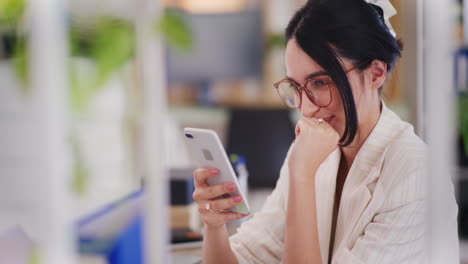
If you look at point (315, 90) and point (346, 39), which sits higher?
point (346, 39)

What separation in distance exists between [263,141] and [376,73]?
7.54ft

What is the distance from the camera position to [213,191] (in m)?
1.16

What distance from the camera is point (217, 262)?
4.10 ft

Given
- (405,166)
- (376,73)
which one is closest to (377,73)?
(376,73)

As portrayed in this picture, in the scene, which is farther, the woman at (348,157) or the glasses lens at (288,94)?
the glasses lens at (288,94)

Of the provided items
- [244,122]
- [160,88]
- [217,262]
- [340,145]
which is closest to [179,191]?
[217,262]

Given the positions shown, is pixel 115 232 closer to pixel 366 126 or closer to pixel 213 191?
pixel 213 191

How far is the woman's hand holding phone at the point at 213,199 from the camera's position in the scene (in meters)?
1.16

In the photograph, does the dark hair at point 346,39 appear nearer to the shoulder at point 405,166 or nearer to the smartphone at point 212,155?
the shoulder at point 405,166

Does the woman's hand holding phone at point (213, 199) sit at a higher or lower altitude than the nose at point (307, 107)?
lower

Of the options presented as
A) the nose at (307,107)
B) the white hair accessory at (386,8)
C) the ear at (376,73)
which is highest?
the white hair accessory at (386,8)

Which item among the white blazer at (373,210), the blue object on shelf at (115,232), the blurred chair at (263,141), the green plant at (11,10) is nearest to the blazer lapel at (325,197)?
the white blazer at (373,210)

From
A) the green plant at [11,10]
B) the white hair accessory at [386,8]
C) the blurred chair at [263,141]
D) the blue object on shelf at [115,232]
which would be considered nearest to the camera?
the green plant at [11,10]

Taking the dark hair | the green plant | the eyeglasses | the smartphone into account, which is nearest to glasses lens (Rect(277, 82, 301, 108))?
the eyeglasses
